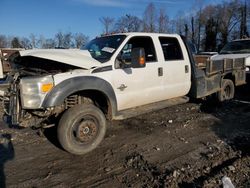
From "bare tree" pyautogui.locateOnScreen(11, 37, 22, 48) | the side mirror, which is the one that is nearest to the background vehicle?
the side mirror

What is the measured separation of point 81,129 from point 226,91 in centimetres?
519

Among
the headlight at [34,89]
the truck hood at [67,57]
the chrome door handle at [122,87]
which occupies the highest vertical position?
the truck hood at [67,57]

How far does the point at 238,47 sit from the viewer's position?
1172 centimetres

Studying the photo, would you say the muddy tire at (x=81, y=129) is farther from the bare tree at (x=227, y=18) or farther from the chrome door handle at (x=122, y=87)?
the bare tree at (x=227, y=18)

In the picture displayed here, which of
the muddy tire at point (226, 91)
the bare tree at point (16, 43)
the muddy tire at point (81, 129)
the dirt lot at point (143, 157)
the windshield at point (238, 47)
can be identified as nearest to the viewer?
the dirt lot at point (143, 157)

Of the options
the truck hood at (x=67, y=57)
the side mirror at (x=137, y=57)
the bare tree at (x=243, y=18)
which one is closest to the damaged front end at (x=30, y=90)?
the truck hood at (x=67, y=57)

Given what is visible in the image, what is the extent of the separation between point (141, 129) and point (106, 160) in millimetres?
1732

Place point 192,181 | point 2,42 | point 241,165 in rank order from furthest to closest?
point 2,42 → point 241,165 → point 192,181

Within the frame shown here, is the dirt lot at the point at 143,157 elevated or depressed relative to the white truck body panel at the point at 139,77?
depressed

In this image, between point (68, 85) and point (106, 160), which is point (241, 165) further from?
point (68, 85)

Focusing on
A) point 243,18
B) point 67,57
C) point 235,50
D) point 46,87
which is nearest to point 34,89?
point 46,87

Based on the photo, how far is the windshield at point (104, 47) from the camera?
557 centimetres

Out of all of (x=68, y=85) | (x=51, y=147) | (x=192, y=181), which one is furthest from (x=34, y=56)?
(x=192, y=181)

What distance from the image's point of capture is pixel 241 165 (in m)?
4.28
